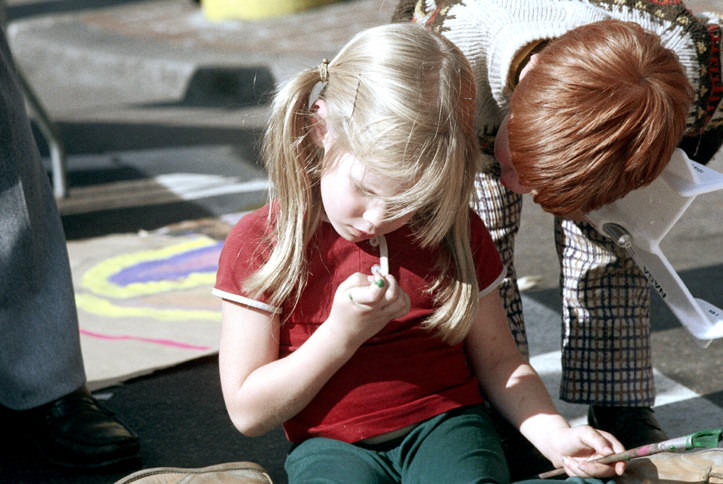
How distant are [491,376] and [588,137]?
1.61 ft

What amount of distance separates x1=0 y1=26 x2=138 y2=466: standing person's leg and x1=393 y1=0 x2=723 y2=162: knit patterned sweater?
2.80 feet

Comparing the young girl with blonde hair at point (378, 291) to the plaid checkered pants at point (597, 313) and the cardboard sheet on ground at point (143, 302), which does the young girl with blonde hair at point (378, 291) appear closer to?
the plaid checkered pants at point (597, 313)

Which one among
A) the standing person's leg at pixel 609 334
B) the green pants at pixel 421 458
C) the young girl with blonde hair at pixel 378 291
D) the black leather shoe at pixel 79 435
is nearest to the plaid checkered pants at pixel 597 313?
the standing person's leg at pixel 609 334

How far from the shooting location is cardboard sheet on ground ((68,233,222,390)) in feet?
8.07

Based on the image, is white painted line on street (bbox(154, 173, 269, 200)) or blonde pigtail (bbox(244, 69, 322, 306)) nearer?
blonde pigtail (bbox(244, 69, 322, 306))

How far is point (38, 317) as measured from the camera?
1.96m

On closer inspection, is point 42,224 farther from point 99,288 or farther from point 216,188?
point 216,188

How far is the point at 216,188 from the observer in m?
3.98

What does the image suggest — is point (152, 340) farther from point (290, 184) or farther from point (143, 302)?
point (290, 184)

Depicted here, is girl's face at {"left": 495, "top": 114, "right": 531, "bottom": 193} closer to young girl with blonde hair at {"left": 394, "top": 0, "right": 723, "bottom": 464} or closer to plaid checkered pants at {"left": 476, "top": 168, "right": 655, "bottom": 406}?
young girl with blonde hair at {"left": 394, "top": 0, "right": 723, "bottom": 464}

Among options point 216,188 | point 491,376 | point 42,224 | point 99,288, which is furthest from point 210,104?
point 491,376

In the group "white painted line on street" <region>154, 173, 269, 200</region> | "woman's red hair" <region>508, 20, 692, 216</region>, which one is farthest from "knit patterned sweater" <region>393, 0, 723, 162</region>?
"white painted line on street" <region>154, 173, 269, 200</region>

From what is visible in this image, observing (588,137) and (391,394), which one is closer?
(588,137)

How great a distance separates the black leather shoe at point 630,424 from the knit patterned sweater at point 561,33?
1.74 ft
